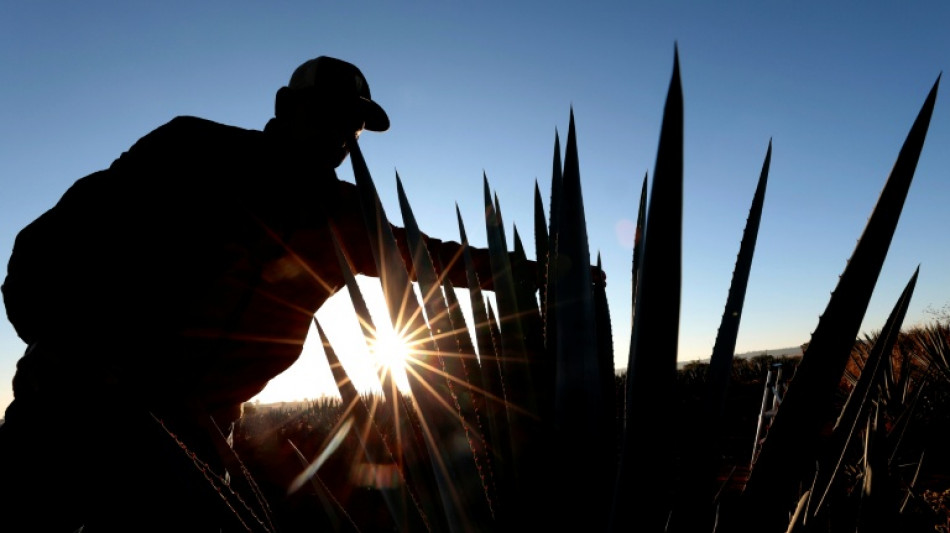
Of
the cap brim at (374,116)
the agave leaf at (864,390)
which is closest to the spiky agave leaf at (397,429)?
the agave leaf at (864,390)

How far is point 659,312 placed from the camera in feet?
0.73

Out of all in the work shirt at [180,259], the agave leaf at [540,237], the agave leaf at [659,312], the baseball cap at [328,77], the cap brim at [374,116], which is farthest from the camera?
the cap brim at [374,116]

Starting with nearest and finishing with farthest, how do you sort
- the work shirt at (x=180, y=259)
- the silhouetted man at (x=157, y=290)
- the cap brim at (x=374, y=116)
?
the silhouetted man at (x=157, y=290) < the work shirt at (x=180, y=259) < the cap brim at (x=374, y=116)

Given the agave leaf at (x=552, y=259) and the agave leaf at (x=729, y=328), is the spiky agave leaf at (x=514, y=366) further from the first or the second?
the agave leaf at (x=729, y=328)

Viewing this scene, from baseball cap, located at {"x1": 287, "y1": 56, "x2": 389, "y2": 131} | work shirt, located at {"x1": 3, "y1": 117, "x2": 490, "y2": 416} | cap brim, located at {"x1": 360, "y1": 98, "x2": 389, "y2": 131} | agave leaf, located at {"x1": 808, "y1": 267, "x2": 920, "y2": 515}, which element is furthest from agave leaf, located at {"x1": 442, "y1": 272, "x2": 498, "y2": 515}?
cap brim, located at {"x1": 360, "y1": 98, "x2": 389, "y2": 131}

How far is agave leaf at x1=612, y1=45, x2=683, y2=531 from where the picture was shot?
0.22 m

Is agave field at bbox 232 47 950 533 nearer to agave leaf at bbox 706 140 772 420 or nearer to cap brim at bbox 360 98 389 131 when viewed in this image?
agave leaf at bbox 706 140 772 420

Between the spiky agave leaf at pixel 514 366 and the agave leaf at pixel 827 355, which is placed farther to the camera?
the spiky agave leaf at pixel 514 366

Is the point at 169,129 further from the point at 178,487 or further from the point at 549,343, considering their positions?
the point at 549,343

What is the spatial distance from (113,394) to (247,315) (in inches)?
26.1

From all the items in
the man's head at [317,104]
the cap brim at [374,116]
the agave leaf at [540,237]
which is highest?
the cap brim at [374,116]

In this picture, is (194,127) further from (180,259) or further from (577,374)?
(577,374)

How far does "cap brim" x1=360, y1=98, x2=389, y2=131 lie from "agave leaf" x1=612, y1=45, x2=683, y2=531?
2387mm

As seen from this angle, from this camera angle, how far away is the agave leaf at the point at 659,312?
0.71ft
